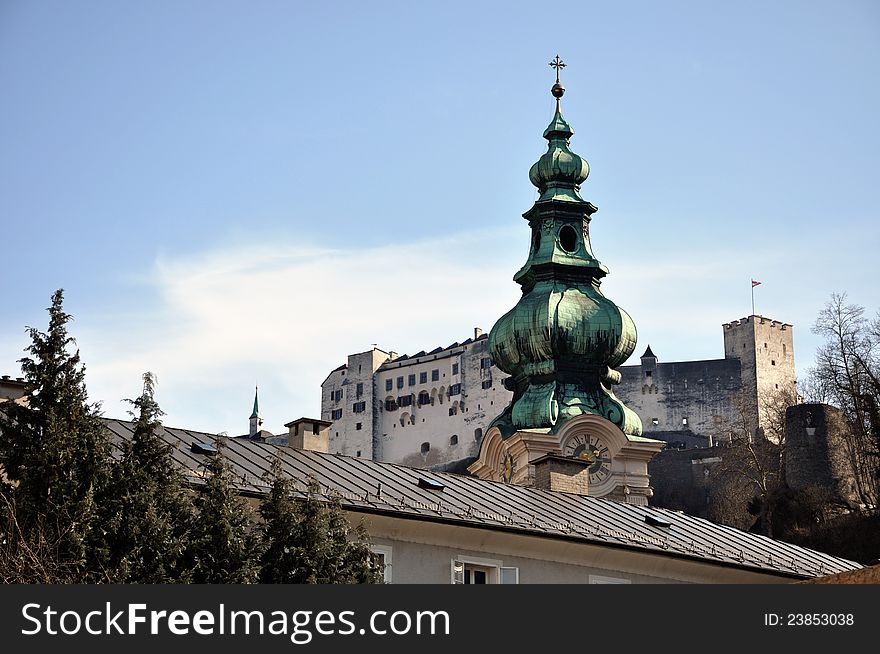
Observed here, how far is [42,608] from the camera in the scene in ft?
54.2

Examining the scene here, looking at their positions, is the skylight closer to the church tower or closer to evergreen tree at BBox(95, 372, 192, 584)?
evergreen tree at BBox(95, 372, 192, 584)

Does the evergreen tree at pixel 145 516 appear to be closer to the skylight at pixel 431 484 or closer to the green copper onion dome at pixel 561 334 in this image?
the skylight at pixel 431 484

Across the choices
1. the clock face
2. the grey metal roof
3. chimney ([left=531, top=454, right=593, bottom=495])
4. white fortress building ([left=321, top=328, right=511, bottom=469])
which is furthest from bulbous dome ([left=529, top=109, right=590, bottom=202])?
white fortress building ([left=321, top=328, right=511, bottom=469])

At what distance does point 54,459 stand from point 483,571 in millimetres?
8472

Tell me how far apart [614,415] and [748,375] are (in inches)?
2681

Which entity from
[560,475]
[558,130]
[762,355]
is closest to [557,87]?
[558,130]

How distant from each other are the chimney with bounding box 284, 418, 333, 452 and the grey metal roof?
106 cm

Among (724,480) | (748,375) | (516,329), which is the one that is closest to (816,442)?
(724,480)

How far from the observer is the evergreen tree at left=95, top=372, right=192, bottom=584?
20734 millimetres

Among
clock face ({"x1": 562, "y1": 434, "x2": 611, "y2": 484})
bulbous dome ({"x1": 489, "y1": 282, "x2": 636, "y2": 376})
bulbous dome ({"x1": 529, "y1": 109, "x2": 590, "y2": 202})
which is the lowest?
clock face ({"x1": 562, "y1": 434, "x2": 611, "y2": 484})

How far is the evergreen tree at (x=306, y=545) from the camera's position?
21.8 metres

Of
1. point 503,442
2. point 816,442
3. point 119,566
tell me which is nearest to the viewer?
point 119,566

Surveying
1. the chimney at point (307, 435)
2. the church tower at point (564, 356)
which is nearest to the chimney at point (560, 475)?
the chimney at point (307, 435)

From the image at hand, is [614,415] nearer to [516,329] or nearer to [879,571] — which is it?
[516,329]
